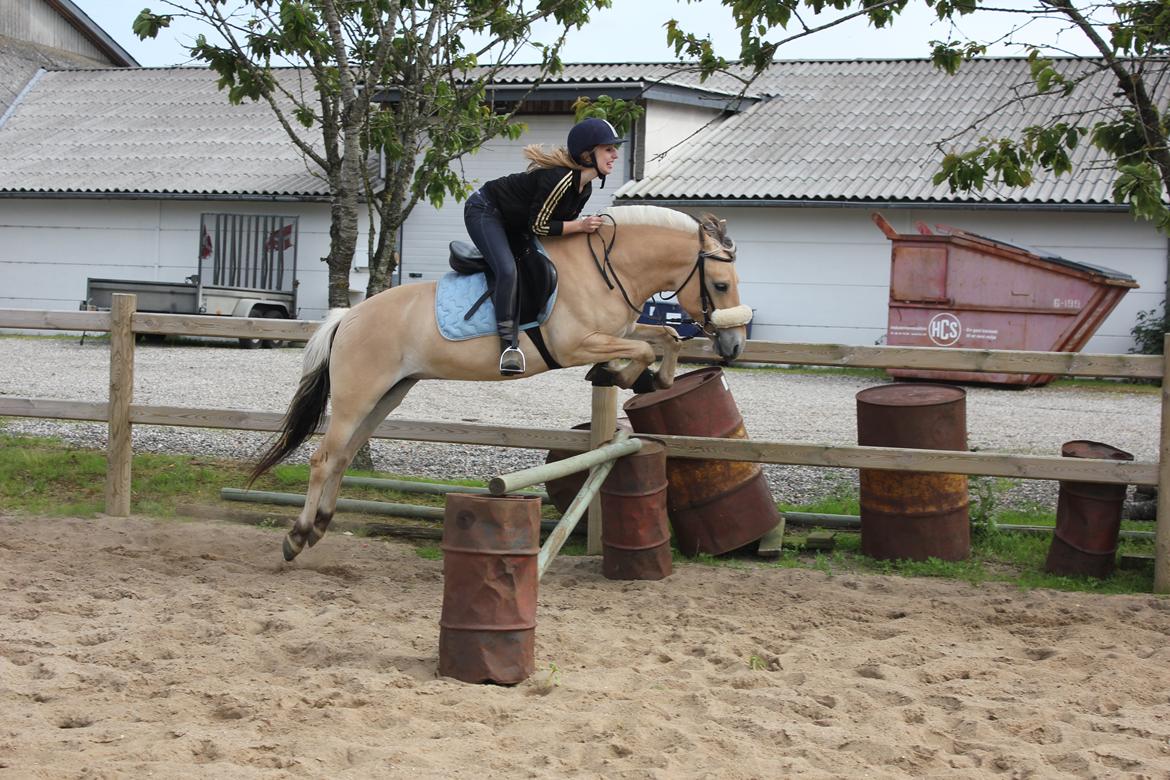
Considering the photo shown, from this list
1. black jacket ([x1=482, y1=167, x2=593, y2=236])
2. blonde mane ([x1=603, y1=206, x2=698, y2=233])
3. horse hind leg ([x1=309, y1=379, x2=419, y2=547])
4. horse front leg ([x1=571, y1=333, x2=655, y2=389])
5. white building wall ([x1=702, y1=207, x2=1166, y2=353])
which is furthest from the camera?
white building wall ([x1=702, y1=207, x2=1166, y2=353])

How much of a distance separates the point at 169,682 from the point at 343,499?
3645 mm

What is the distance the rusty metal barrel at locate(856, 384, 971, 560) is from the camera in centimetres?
668

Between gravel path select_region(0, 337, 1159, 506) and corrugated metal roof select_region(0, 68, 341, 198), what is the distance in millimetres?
5585

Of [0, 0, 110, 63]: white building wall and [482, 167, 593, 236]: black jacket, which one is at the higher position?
[0, 0, 110, 63]: white building wall

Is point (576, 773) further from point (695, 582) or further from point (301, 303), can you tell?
point (301, 303)

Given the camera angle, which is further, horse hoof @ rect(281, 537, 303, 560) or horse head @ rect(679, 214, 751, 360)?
horse hoof @ rect(281, 537, 303, 560)

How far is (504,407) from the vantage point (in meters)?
13.6

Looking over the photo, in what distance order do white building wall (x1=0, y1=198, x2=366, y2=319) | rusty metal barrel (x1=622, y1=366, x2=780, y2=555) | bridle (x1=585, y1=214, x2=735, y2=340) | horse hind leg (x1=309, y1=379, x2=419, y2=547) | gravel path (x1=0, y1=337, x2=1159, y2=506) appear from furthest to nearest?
white building wall (x1=0, y1=198, x2=366, y2=319), gravel path (x1=0, y1=337, x2=1159, y2=506), rusty metal barrel (x1=622, y1=366, x2=780, y2=555), horse hind leg (x1=309, y1=379, x2=419, y2=547), bridle (x1=585, y1=214, x2=735, y2=340)

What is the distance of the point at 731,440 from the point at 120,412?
4.05m

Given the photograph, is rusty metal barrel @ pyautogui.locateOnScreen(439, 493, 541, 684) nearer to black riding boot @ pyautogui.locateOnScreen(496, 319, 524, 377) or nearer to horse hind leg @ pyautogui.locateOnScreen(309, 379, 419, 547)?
black riding boot @ pyautogui.locateOnScreen(496, 319, 524, 377)

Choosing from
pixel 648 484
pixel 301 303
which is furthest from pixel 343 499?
pixel 301 303

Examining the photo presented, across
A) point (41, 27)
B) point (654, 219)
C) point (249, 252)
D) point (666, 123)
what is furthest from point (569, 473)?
point (41, 27)

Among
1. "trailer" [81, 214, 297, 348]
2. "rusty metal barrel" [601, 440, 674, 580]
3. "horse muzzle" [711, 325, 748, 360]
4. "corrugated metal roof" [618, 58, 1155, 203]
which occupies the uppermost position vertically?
"corrugated metal roof" [618, 58, 1155, 203]

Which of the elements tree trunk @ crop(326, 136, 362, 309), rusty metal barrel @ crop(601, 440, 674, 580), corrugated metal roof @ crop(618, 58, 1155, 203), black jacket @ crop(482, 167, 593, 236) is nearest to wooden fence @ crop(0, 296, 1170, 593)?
rusty metal barrel @ crop(601, 440, 674, 580)
